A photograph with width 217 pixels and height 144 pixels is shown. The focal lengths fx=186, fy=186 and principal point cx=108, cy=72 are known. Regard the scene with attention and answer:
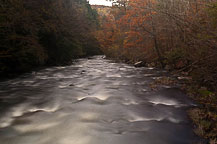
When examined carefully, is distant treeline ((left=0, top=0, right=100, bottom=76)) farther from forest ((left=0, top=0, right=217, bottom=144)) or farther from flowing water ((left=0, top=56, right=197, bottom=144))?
flowing water ((left=0, top=56, right=197, bottom=144))

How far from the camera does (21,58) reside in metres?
11.7

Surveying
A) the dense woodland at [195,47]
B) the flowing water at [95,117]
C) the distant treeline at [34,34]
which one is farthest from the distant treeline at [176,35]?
the distant treeline at [34,34]

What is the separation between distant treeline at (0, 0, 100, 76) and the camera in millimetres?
10562

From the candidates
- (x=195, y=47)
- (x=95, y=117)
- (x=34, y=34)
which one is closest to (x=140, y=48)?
(x=34, y=34)

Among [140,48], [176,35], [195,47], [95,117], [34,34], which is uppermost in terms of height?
[34,34]

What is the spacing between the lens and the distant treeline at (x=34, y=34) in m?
10.6

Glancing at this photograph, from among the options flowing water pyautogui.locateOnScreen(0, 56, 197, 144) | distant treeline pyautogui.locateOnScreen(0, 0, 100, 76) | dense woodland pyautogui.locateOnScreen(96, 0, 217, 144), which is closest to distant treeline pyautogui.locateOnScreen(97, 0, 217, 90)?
dense woodland pyautogui.locateOnScreen(96, 0, 217, 144)

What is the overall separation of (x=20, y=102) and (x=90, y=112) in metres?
2.72

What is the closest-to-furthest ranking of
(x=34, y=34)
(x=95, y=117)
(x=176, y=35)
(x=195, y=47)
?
(x=95, y=117) → (x=195, y=47) → (x=176, y=35) → (x=34, y=34)

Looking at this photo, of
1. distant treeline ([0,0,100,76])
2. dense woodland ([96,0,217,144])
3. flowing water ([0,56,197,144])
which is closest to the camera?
flowing water ([0,56,197,144])

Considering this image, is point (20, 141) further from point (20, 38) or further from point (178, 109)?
point (20, 38)

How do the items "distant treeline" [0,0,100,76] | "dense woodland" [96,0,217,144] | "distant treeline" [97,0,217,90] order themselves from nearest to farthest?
1. "dense woodland" [96,0,217,144]
2. "distant treeline" [97,0,217,90]
3. "distant treeline" [0,0,100,76]

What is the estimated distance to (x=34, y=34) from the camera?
14.1 meters

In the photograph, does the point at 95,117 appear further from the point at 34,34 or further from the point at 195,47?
the point at 34,34
